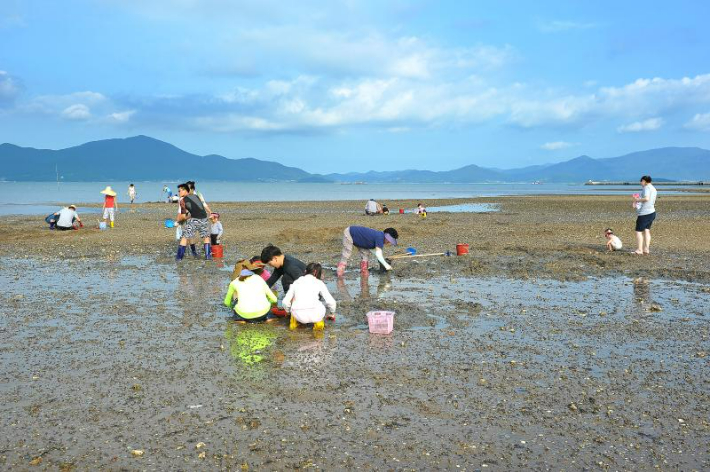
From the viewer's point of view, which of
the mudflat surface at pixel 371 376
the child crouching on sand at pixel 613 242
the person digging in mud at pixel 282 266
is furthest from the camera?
the child crouching on sand at pixel 613 242

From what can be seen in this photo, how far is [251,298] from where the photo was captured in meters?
9.27

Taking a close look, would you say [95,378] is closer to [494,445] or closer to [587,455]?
[494,445]

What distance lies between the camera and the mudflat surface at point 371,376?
4.93 metres

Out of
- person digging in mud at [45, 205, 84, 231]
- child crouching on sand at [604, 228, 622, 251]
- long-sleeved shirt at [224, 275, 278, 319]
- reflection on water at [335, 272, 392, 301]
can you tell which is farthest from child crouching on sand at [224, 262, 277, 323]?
person digging in mud at [45, 205, 84, 231]

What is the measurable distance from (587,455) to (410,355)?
9.87ft

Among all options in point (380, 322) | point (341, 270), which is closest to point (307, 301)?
point (380, 322)

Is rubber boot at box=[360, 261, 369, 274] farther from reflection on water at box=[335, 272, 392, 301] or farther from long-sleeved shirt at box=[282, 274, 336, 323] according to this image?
long-sleeved shirt at box=[282, 274, 336, 323]

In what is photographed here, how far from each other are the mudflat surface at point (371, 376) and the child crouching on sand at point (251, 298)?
0.20 metres

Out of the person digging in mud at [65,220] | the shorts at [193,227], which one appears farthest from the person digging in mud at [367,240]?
the person digging in mud at [65,220]

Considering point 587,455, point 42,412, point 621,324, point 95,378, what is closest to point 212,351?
point 95,378

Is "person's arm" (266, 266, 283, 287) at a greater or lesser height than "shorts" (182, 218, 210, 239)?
lesser

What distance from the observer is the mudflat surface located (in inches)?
194

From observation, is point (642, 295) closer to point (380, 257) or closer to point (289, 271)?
point (380, 257)

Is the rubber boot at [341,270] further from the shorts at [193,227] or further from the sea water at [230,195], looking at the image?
the sea water at [230,195]
